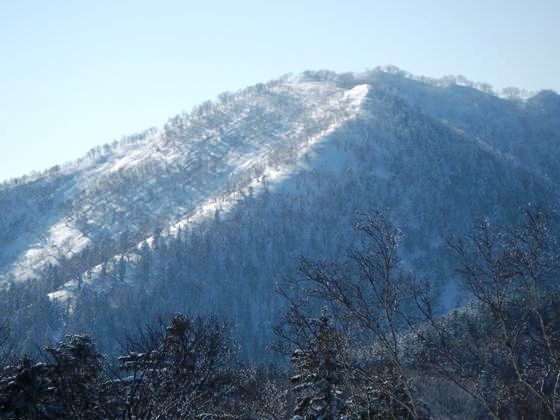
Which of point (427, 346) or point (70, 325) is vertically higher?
point (427, 346)

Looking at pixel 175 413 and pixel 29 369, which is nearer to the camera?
pixel 175 413

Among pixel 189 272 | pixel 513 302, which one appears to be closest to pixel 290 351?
pixel 513 302

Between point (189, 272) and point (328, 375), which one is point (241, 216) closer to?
point (189, 272)

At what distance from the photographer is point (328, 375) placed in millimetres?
19875

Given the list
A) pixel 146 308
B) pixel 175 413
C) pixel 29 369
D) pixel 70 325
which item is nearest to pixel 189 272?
pixel 146 308

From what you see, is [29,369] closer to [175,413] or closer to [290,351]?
[175,413]

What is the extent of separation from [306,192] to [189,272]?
168 ft

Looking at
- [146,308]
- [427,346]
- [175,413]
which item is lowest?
[146,308]

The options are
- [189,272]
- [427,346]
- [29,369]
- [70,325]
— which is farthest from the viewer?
[189,272]

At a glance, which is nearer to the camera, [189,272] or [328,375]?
[328,375]

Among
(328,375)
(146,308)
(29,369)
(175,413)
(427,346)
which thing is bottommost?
(146,308)

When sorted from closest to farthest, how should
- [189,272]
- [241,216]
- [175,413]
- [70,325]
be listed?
1. [175,413]
2. [70,325]
3. [189,272]
4. [241,216]

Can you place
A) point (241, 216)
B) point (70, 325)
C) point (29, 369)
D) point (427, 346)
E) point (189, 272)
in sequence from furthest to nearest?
1. point (241, 216)
2. point (189, 272)
3. point (70, 325)
4. point (29, 369)
5. point (427, 346)

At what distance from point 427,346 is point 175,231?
181 meters
